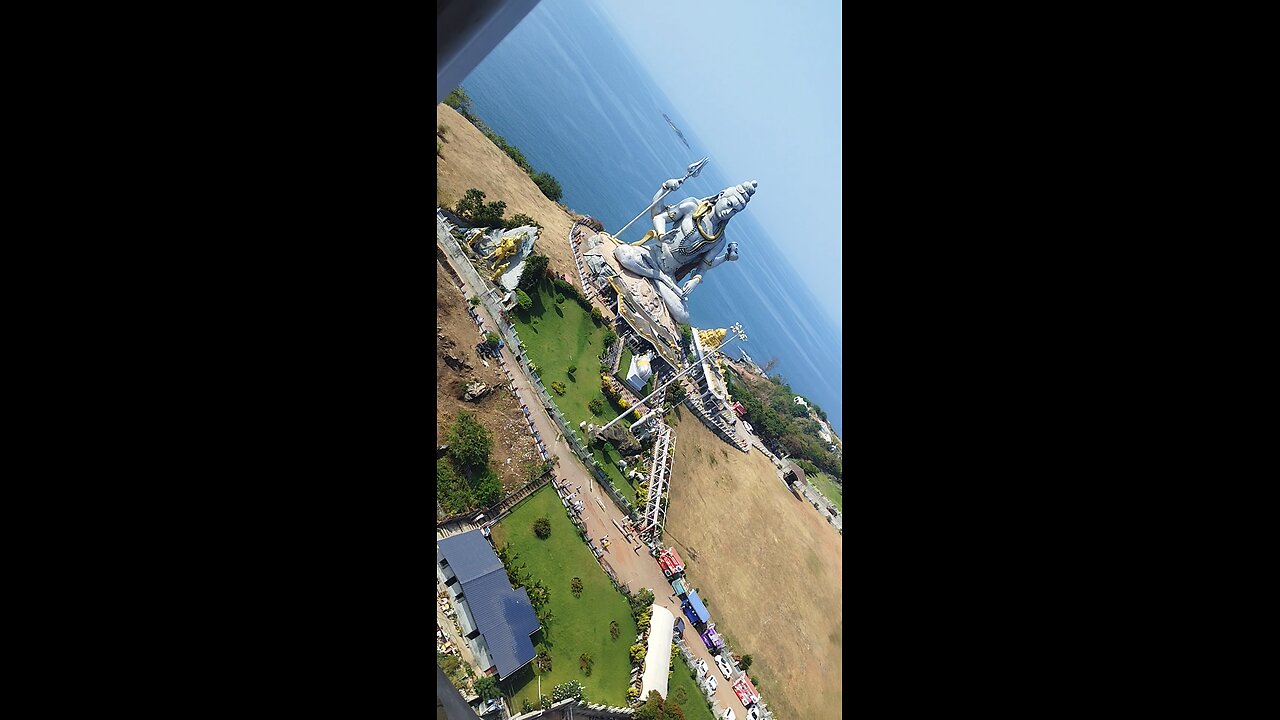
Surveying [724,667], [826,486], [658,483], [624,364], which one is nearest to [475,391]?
[624,364]

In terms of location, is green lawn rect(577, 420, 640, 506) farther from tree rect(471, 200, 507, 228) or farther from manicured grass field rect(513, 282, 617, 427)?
tree rect(471, 200, 507, 228)

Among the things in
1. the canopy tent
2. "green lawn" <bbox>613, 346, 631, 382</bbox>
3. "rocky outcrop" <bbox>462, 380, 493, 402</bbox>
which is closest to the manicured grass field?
"green lawn" <bbox>613, 346, 631, 382</bbox>

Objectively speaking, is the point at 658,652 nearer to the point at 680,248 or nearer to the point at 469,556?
the point at 469,556
